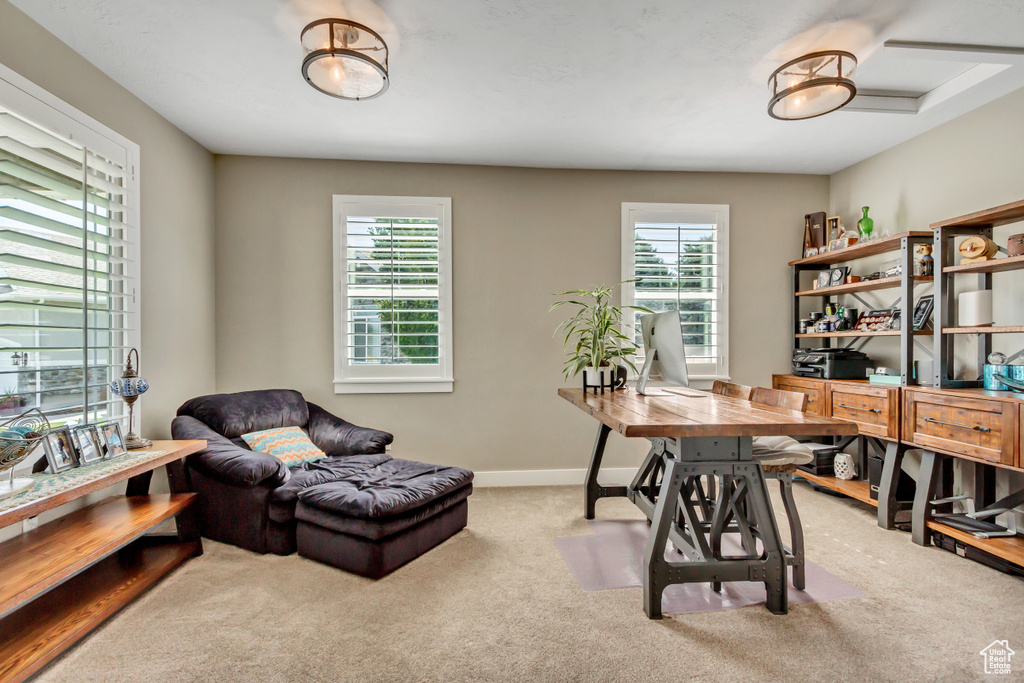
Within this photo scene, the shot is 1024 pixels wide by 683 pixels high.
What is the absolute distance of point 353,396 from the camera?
3943 millimetres

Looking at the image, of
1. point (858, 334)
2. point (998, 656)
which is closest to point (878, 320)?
point (858, 334)

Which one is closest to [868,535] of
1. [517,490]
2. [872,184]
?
[517,490]

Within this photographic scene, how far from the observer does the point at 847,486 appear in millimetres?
3596

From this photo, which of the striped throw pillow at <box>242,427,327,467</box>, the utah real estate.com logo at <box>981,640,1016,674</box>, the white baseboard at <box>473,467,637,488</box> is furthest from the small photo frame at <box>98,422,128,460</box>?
the utah real estate.com logo at <box>981,640,1016,674</box>

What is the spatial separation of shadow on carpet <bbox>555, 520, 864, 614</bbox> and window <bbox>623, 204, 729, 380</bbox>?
174 centimetres

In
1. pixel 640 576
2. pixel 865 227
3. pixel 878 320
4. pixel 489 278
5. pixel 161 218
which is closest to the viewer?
pixel 640 576

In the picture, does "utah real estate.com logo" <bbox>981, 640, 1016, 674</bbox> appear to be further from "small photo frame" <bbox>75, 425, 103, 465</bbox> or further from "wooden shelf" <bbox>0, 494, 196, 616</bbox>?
"small photo frame" <bbox>75, 425, 103, 465</bbox>

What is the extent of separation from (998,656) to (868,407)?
171cm

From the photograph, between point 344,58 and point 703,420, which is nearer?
point 703,420

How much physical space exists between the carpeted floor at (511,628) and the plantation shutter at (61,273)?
1.03 meters

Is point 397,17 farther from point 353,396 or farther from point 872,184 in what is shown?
point 872,184

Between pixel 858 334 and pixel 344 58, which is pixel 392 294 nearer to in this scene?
pixel 344 58

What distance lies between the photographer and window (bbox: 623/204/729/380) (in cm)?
420

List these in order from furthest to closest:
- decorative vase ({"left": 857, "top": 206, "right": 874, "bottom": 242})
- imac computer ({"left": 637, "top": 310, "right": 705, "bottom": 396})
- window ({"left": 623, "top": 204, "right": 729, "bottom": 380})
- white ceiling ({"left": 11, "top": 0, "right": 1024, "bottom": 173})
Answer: window ({"left": 623, "top": 204, "right": 729, "bottom": 380}) < decorative vase ({"left": 857, "top": 206, "right": 874, "bottom": 242}) < imac computer ({"left": 637, "top": 310, "right": 705, "bottom": 396}) < white ceiling ({"left": 11, "top": 0, "right": 1024, "bottom": 173})
